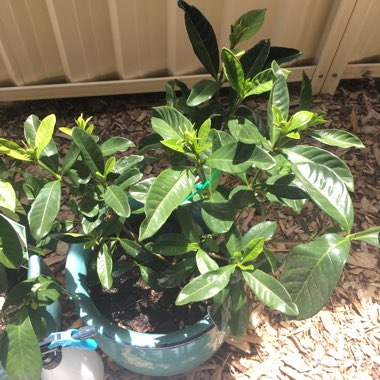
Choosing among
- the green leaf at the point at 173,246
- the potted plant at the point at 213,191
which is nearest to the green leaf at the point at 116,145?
the potted plant at the point at 213,191

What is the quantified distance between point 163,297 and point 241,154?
0.68 m

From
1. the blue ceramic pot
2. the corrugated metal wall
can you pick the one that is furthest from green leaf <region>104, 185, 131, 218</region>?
the corrugated metal wall

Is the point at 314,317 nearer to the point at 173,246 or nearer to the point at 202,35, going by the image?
the point at 173,246

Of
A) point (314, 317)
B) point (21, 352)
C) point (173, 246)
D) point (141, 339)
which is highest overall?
point (173, 246)

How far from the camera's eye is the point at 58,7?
5.59ft

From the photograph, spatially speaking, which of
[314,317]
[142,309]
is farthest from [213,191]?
[314,317]

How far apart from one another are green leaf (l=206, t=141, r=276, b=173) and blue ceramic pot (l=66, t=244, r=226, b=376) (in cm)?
50

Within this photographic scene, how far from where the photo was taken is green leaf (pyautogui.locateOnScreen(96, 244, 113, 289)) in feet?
3.57

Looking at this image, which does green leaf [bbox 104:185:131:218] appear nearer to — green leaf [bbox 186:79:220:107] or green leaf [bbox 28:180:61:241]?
green leaf [bbox 28:180:61:241]

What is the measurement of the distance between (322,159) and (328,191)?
0.08m

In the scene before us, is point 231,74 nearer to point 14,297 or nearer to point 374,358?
point 14,297

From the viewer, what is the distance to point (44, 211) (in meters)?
0.93

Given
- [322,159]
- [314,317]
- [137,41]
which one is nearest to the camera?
[322,159]

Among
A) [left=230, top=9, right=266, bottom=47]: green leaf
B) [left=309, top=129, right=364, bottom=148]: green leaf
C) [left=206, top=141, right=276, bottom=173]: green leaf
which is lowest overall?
[left=309, top=129, right=364, bottom=148]: green leaf
